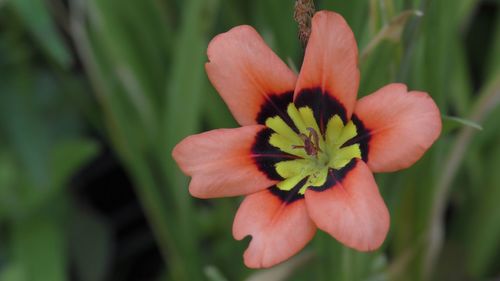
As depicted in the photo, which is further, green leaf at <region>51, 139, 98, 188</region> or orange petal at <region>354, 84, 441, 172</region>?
green leaf at <region>51, 139, 98, 188</region>

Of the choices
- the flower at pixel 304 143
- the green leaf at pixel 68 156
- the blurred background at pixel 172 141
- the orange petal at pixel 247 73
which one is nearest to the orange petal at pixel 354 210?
the flower at pixel 304 143

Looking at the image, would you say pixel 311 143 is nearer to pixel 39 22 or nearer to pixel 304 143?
pixel 304 143

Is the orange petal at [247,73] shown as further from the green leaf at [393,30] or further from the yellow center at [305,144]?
the green leaf at [393,30]

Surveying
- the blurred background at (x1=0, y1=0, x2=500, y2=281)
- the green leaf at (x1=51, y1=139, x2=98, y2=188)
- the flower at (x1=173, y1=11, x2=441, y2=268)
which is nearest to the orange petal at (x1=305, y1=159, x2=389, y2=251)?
the flower at (x1=173, y1=11, x2=441, y2=268)

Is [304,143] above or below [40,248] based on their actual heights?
above

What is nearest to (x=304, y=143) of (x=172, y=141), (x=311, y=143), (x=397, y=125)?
(x=311, y=143)

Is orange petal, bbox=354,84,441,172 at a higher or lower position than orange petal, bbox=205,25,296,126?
lower

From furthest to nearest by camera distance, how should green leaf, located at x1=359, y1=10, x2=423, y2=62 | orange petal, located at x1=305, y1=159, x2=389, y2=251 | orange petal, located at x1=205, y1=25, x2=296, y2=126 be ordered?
1. green leaf, located at x1=359, y1=10, x2=423, y2=62
2. orange petal, located at x1=205, y1=25, x2=296, y2=126
3. orange petal, located at x1=305, y1=159, x2=389, y2=251

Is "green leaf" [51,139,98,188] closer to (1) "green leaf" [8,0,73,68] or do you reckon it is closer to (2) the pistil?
(1) "green leaf" [8,0,73,68]
